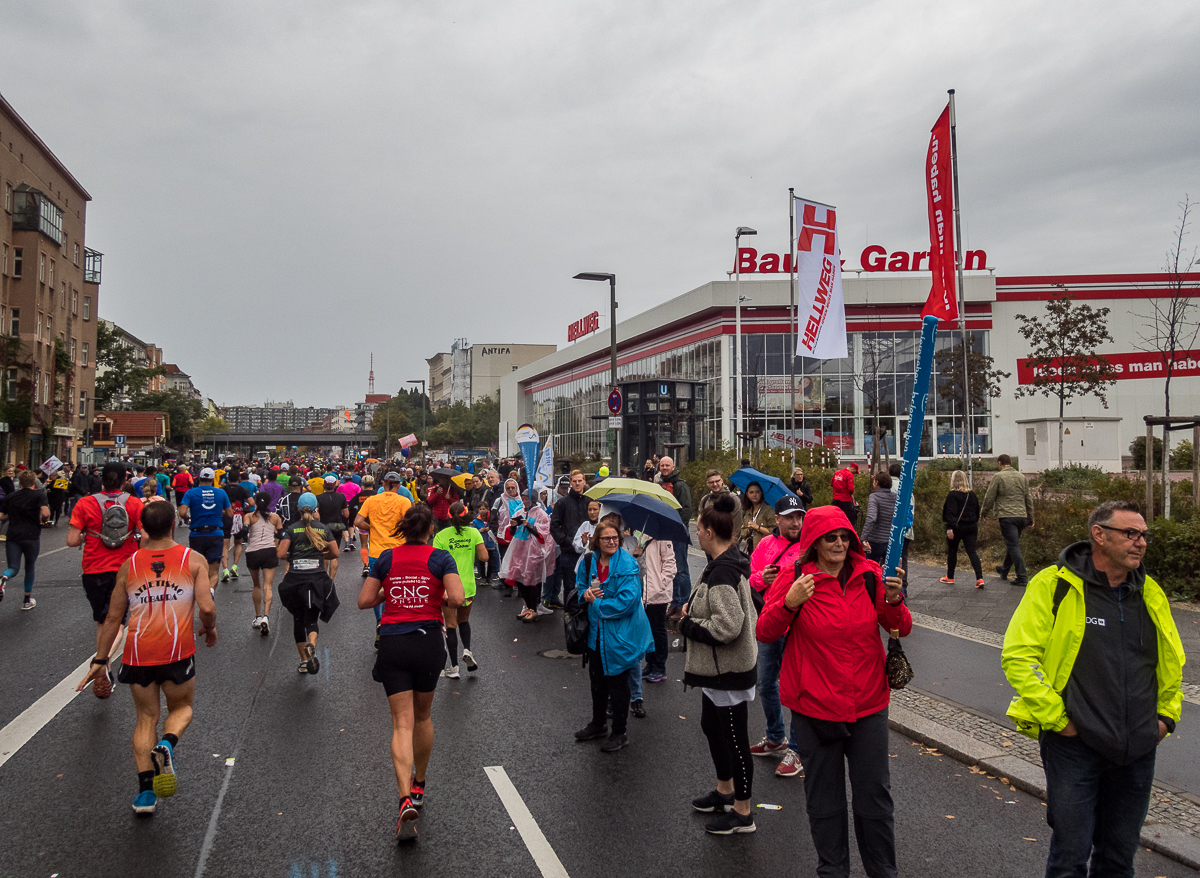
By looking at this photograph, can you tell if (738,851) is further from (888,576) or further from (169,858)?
(169,858)

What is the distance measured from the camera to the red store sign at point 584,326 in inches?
2399

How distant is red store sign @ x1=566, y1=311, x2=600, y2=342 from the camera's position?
200 ft

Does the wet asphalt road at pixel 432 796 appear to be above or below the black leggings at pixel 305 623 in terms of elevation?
below

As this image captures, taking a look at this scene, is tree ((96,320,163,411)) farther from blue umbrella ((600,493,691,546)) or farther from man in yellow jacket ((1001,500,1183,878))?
man in yellow jacket ((1001,500,1183,878))

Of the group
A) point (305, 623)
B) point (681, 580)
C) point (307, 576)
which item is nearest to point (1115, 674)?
point (681, 580)

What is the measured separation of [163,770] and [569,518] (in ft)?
20.1

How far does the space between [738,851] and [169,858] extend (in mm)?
2729

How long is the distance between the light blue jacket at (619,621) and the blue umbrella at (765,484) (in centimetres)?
174

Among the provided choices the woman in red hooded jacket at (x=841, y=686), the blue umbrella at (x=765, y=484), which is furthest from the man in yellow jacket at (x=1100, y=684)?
the blue umbrella at (x=765, y=484)

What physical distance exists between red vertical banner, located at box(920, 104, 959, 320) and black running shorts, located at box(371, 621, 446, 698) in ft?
32.5

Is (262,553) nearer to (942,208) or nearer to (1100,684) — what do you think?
(1100,684)

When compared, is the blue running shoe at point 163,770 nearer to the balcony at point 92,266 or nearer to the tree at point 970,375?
the tree at point 970,375

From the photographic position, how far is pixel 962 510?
12.1 metres

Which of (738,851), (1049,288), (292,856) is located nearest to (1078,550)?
(738,851)
